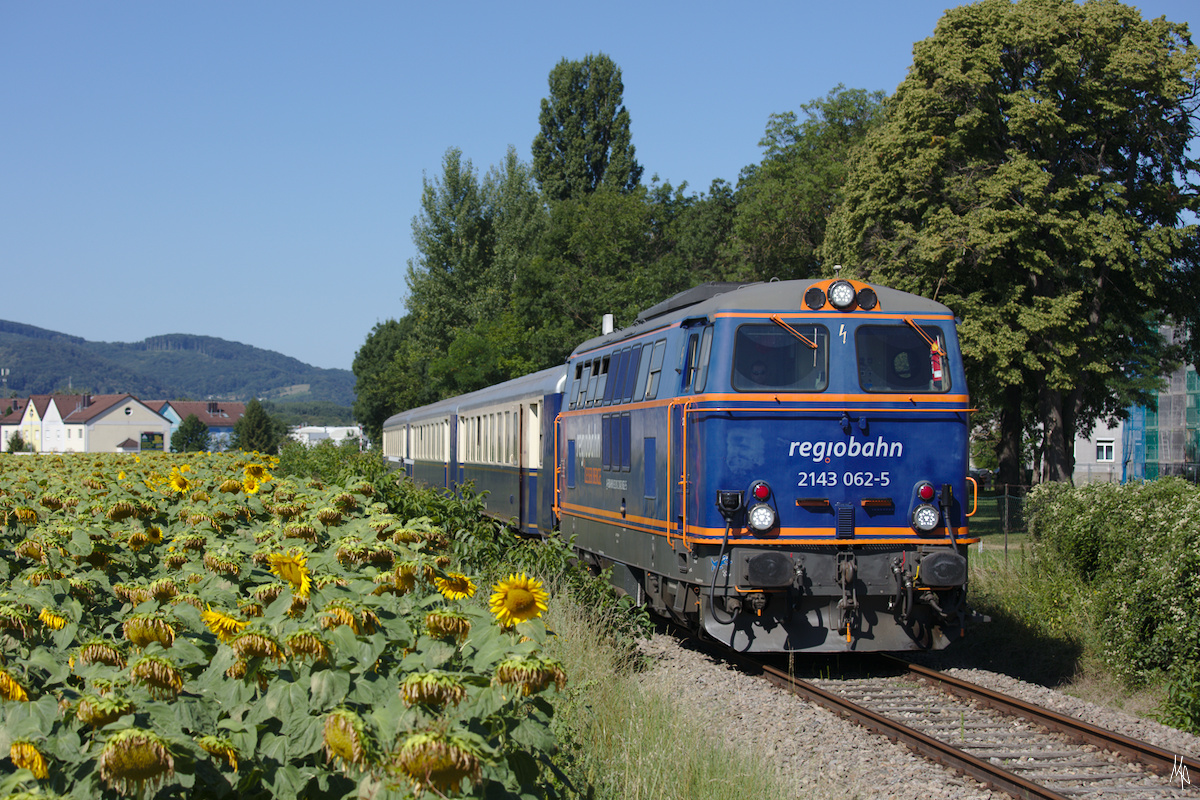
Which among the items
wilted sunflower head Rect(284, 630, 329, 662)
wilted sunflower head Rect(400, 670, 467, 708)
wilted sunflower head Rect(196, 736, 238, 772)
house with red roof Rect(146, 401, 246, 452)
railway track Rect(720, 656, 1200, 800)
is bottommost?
railway track Rect(720, 656, 1200, 800)

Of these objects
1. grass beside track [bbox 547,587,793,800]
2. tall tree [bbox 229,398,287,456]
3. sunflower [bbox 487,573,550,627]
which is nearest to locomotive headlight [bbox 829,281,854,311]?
grass beside track [bbox 547,587,793,800]

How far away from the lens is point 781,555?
9.60 m

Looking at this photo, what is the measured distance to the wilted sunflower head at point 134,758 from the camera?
2713 mm

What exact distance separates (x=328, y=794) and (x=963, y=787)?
5.19 m

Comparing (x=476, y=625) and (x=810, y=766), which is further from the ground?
(x=476, y=625)

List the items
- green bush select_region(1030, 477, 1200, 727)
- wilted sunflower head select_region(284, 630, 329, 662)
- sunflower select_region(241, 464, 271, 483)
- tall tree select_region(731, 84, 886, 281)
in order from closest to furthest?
wilted sunflower head select_region(284, 630, 329, 662) → sunflower select_region(241, 464, 271, 483) → green bush select_region(1030, 477, 1200, 727) → tall tree select_region(731, 84, 886, 281)

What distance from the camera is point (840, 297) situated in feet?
33.9

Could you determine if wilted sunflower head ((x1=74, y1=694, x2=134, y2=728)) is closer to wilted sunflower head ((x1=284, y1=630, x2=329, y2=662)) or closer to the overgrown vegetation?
wilted sunflower head ((x1=284, y1=630, x2=329, y2=662))

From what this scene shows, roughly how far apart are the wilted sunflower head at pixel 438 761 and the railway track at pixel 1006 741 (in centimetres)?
511

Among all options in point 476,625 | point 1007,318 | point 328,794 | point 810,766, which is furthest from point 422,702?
point 1007,318

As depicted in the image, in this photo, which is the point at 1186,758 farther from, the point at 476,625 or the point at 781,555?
the point at 476,625

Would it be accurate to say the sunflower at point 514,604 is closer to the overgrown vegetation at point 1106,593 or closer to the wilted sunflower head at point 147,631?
the wilted sunflower head at point 147,631

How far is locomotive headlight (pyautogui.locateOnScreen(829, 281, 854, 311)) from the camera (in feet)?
33.9

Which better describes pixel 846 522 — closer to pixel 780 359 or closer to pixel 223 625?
pixel 780 359
